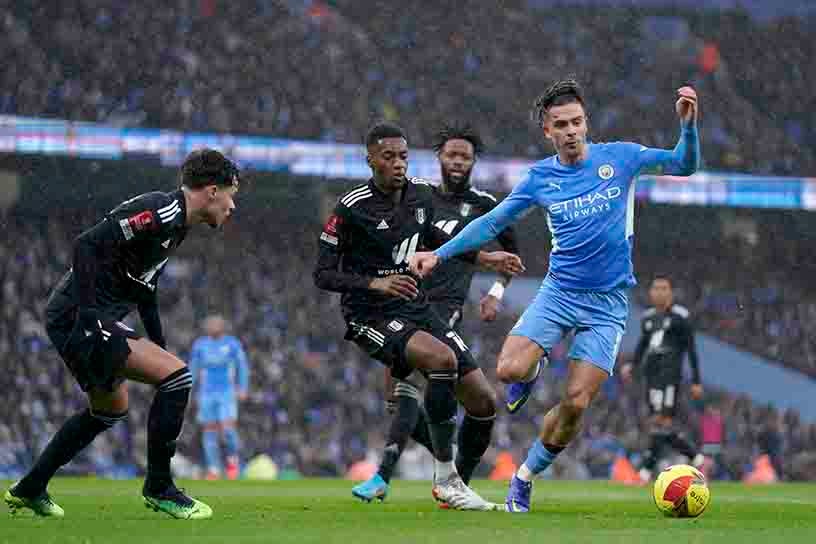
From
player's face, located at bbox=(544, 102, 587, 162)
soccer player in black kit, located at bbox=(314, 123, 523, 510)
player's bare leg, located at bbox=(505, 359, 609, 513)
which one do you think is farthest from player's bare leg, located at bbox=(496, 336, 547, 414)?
player's face, located at bbox=(544, 102, 587, 162)

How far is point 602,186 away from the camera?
24.9 ft

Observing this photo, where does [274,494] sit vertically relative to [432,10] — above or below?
below

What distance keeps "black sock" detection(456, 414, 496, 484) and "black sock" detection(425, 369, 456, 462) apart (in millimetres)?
140

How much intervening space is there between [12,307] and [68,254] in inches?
75.1

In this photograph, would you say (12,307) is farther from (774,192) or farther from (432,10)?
(774,192)

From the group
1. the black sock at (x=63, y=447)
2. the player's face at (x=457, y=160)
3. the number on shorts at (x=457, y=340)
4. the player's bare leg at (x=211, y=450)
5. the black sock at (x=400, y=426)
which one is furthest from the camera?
the player's bare leg at (x=211, y=450)

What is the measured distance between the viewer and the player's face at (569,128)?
760cm

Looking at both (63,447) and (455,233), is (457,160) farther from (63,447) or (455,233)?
(63,447)

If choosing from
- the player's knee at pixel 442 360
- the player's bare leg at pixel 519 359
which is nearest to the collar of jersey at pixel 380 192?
the player's knee at pixel 442 360

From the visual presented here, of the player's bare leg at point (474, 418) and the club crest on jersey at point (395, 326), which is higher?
the club crest on jersey at point (395, 326)

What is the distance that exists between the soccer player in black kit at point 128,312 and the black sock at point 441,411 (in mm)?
1589

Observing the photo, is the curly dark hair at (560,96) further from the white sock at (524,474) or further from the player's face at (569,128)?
the white sock at (524,474)

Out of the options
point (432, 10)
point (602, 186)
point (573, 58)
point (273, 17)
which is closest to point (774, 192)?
point (573, 58)

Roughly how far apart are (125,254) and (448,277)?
2869mm
